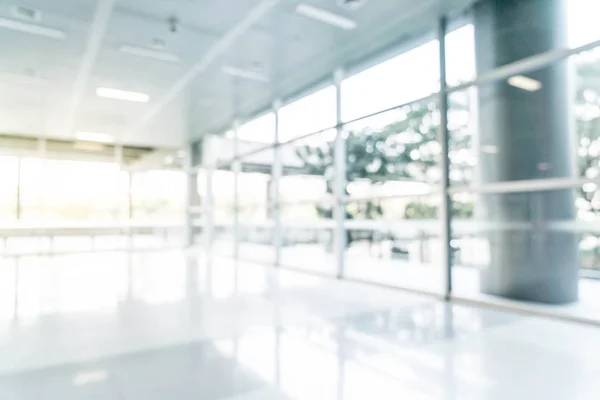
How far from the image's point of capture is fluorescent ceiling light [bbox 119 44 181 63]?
603 cm

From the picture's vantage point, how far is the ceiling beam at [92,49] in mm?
4910

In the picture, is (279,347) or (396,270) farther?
(396,270)

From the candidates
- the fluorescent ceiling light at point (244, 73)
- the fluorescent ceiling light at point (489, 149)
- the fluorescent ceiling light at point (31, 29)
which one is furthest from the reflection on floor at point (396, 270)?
the fluorescent ceiling light at point (31, 29)

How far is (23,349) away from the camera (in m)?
3.30

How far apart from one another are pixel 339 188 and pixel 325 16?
2956mm

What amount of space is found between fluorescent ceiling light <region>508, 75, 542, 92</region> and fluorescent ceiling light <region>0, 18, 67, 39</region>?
228 inches

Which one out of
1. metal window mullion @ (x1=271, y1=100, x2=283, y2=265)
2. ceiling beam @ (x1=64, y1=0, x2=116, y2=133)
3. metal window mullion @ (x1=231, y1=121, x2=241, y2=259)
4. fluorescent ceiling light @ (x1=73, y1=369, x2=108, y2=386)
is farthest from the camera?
metal window mullion @ (x1=231, y1=121, x2=241, y2=259)

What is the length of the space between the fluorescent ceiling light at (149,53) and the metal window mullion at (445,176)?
154 inches

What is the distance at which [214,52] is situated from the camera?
625 centimetres

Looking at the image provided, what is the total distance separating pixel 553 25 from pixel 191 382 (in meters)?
5.25

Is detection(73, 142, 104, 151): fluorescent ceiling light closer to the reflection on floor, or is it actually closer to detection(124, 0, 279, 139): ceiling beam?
detection(124, 0, 279, 139): ceiling beam

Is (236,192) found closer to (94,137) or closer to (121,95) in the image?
(121,95)

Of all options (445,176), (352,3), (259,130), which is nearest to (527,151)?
(445,176)

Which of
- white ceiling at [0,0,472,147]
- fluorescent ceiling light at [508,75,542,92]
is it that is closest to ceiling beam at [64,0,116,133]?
white ceiling at [0,0,472,147]
